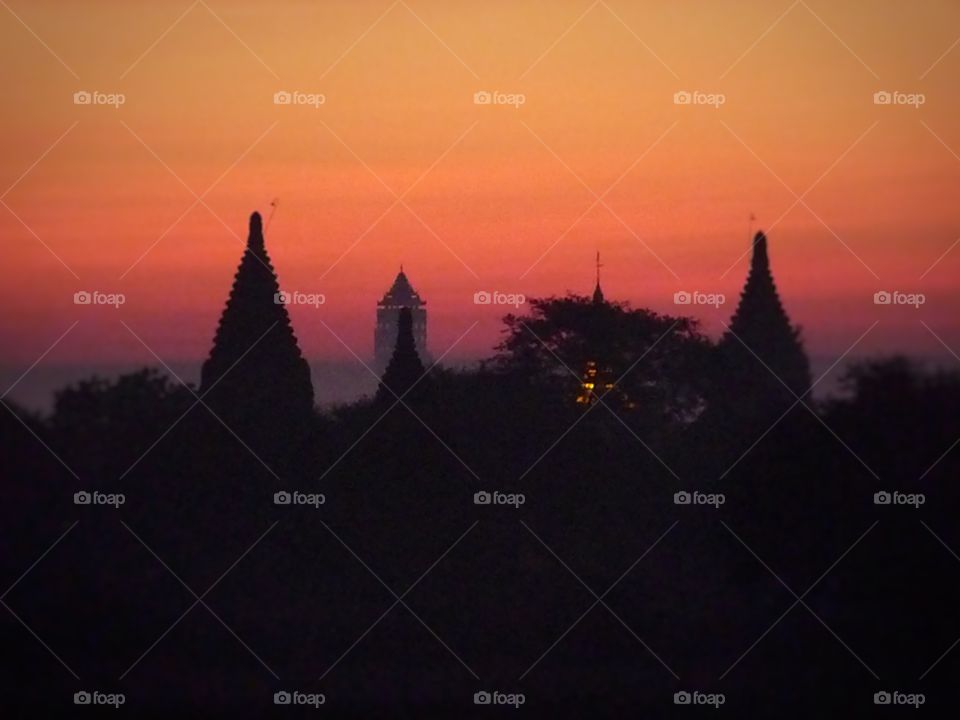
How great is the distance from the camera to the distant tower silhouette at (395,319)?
1388 centimetres

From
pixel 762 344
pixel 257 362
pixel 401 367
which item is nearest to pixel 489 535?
pixel 401 367

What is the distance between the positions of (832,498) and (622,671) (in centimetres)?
236

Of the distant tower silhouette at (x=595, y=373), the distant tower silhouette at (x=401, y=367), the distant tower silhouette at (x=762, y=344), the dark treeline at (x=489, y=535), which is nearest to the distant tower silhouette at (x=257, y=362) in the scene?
the dark treeline at (x=489, y=535)

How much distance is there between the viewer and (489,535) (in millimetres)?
13641

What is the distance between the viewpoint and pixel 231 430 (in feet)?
45.8

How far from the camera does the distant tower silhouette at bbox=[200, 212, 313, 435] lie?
45.9 ft

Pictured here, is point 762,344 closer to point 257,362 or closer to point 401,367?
point 401,367

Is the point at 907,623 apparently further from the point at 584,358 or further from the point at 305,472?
the point at 305,472

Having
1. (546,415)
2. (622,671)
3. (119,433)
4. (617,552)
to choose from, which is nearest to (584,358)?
(546,415)

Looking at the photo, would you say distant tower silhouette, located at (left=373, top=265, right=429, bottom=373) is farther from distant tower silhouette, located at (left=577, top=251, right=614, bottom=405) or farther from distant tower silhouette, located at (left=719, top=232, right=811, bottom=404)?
distant tower silhouette, located at (left=719, top=232, right=811, bottom=404)

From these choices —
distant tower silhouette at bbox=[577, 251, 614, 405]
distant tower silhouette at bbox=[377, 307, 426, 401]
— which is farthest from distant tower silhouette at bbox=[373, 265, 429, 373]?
distant tower silhouette at bbox=[577, 251, 614, 405]

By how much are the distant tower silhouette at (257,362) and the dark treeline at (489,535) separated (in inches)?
1.0

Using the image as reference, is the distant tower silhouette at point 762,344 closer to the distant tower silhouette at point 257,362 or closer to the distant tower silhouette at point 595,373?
the distant tower silhouette at point 595,373

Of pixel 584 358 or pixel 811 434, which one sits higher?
pixel 584 358
